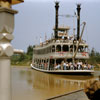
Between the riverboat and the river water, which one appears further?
the riverboat

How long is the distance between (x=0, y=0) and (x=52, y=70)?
69.5 feet

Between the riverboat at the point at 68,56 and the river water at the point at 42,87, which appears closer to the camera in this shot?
the river water at the point at 42,87

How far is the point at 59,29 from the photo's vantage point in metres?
30.2

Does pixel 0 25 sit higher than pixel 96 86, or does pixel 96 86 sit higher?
pixel 0 25

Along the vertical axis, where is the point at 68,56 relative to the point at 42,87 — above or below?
above

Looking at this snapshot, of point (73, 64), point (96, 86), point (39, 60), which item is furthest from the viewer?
point (39, 60)

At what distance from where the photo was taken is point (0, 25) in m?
2.13

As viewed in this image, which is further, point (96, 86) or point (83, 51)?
point (83, 51)

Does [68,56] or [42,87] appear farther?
[68,56]

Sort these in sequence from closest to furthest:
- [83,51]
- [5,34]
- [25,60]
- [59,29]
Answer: [5,34]
[83,51]
[59,29]
[25,60]

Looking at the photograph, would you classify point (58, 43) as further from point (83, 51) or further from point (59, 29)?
point (59, 29)

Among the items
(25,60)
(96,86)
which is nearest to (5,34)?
(96,86)

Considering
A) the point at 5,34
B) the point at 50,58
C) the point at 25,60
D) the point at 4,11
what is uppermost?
the point at 4,11

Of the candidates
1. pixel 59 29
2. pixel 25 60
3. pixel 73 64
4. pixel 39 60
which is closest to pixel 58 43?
pixel 73 64
